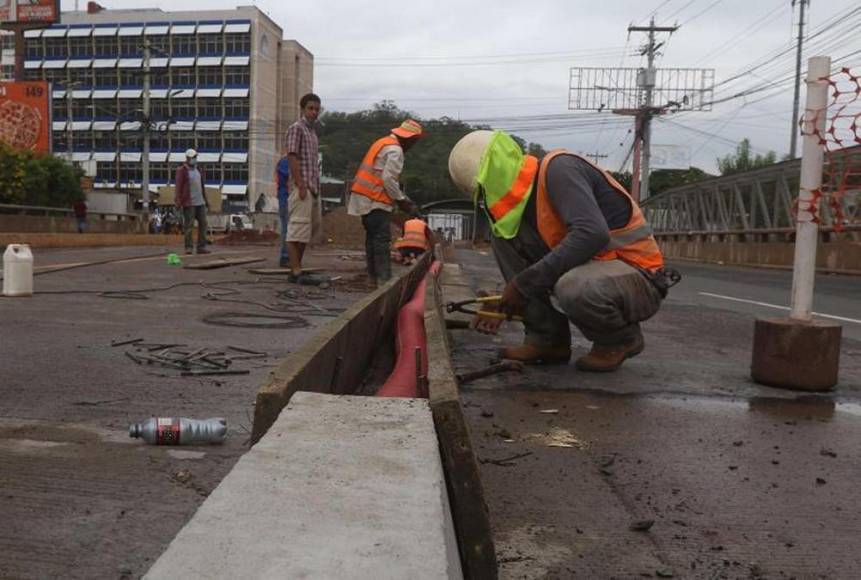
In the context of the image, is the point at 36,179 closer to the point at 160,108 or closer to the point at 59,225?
the point at 59,225

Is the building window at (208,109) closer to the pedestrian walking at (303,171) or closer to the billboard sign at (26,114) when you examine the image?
the billboard sign at (26,114)

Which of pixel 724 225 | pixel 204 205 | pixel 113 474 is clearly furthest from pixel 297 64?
pixel 113 474

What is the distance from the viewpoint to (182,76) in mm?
76500

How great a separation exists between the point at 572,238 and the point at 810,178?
1297mm

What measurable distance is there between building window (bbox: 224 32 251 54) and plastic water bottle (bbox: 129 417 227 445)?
7544 centimetres

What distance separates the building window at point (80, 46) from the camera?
78.9 m

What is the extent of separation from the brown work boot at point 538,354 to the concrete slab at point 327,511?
8.54ft

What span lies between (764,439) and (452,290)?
14.6ft

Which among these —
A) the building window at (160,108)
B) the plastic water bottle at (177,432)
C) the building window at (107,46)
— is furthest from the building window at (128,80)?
the plastic water bottle at (177,432)

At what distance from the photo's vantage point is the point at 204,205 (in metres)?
13.0

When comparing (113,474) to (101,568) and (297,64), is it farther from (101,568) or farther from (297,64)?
(297,64)

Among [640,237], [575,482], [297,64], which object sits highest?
[297,64]

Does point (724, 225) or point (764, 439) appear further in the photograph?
point (724, 225)

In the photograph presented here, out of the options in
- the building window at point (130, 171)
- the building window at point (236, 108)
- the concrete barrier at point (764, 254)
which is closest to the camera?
the concrete barrier at point (764, 254)
